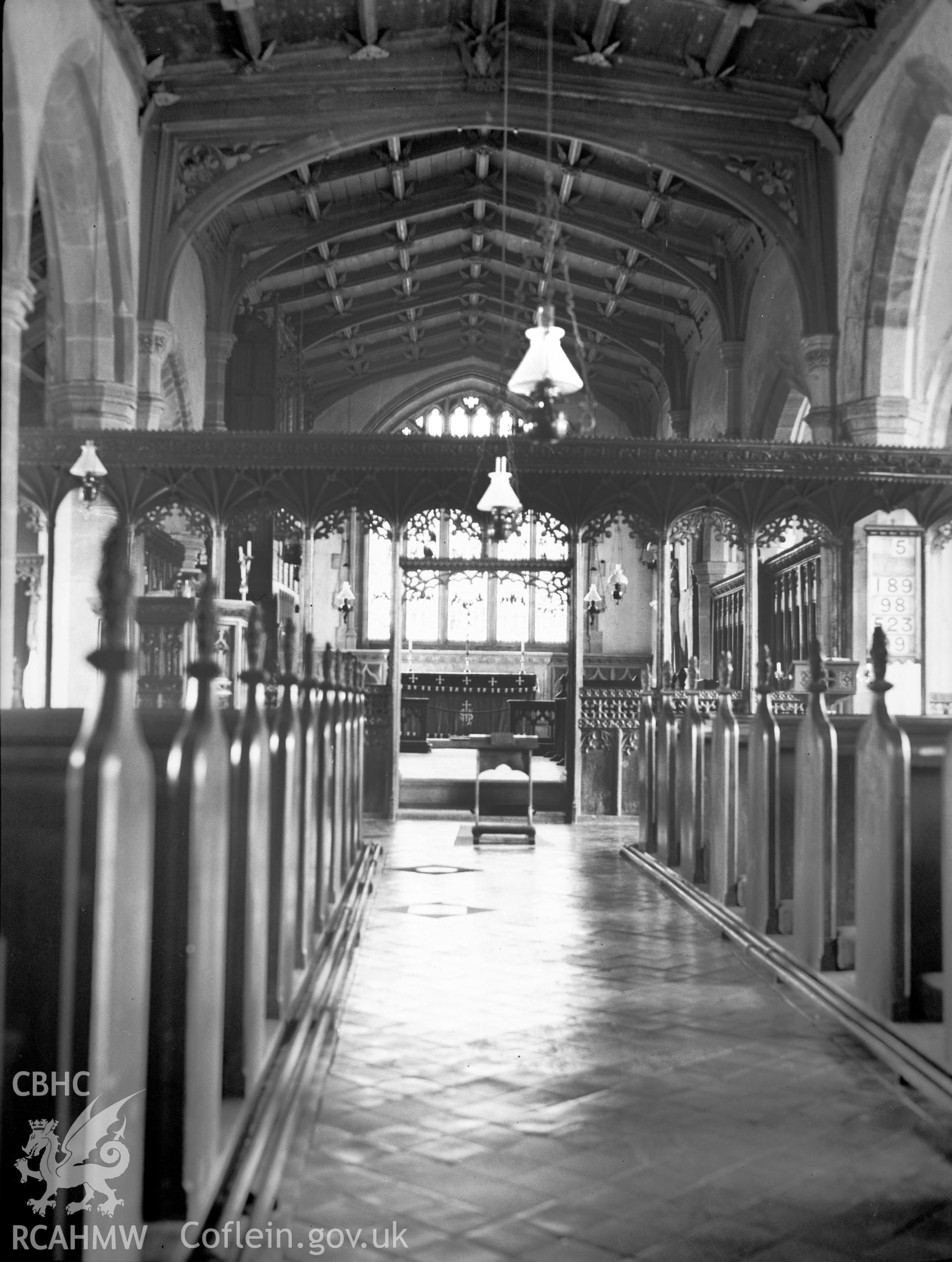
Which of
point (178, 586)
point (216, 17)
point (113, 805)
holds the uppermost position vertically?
point (216, 17)

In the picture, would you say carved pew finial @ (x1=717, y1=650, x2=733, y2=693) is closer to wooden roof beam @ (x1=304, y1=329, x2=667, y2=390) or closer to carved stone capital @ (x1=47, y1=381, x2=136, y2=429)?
carved stone capital @ (x1=47, y1=381, x2=136, y2=429)

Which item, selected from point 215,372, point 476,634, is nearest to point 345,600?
point 215,372

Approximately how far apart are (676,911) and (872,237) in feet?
23.7

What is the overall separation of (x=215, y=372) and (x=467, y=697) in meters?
4.70

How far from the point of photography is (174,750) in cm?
193

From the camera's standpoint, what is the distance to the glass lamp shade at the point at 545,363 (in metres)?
7.07

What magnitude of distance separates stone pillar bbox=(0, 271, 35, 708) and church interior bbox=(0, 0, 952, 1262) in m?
0.05

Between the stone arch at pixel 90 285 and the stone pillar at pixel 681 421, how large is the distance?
8.66m

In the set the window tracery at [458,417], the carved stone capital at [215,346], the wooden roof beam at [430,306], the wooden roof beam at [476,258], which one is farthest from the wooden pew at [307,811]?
the window tracery at [458,417]

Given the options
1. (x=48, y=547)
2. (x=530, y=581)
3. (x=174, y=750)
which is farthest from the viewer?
(x=530, y=581)

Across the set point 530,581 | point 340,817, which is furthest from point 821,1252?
point 530,581

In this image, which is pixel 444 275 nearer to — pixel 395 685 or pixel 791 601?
pixel 791 601

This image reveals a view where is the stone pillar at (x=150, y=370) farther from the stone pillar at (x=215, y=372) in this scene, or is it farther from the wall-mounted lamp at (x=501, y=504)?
the wall-mounted lamp at (x=501, y=504)

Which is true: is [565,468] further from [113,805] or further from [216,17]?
[113,805]
